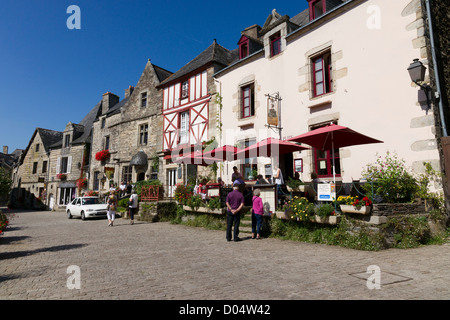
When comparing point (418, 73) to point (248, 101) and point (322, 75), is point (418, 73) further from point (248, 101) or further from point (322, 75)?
point (248, 101)

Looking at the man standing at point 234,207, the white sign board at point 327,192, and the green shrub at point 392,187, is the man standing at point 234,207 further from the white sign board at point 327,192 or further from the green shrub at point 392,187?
the green shrub at point 392,187

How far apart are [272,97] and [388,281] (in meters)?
8.76

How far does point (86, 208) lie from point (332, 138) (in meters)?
12.9

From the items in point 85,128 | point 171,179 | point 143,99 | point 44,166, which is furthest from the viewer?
point 44,166

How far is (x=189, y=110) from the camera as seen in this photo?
16.1 meters

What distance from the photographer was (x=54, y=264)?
497 cm

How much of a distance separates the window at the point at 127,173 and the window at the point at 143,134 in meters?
2.03

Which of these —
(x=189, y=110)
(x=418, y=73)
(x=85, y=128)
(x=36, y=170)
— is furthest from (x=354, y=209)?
→ (x=36, y=170)

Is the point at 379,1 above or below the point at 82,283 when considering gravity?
above

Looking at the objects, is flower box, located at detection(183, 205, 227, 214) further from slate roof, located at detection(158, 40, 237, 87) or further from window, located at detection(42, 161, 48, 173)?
window, located at detection(42, 161, 48, 173)

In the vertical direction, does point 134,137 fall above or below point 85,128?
below

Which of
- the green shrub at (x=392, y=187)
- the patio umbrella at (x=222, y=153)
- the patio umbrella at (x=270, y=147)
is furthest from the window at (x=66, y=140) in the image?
the green shrub at (x=392, y=187)
